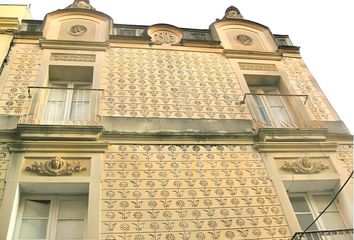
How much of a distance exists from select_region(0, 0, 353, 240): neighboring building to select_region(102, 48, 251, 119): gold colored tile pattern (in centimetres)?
4

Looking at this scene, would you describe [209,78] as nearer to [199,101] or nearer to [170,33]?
[199,101]

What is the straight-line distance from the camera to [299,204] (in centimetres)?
691

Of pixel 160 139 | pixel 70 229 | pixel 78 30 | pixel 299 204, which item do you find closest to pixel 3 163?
pixel 70 229

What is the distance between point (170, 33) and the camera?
10.5 m

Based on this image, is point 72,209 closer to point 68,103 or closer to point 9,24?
point 68,103

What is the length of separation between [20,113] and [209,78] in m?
4.26

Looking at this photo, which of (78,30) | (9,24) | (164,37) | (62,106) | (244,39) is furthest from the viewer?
(244,39)

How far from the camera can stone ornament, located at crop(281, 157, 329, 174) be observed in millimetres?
7043

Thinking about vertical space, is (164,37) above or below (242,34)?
below

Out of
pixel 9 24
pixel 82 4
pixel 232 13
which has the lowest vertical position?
pixel 9 24

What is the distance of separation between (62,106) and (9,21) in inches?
134

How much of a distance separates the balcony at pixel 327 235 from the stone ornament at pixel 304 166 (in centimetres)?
134

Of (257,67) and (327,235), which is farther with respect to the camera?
(257,67)

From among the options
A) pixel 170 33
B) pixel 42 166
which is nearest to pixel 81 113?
pixel 42 166
